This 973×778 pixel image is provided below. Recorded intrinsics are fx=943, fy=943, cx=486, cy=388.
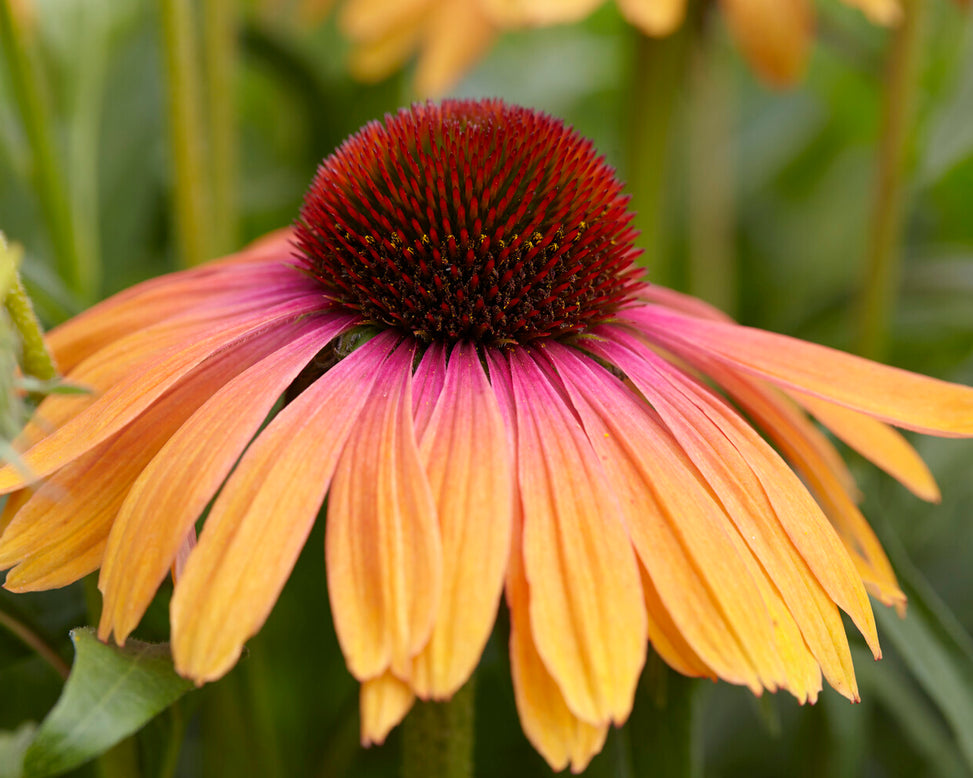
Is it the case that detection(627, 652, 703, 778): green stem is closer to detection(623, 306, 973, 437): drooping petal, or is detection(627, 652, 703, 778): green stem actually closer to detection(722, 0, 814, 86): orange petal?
detection(623, 306, 973, 437): drooping petal

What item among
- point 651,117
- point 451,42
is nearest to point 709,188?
point 651,117

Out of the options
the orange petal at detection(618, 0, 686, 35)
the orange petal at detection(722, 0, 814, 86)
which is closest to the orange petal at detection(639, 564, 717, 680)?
the orange petal at detection(618, 0, 686, 35)

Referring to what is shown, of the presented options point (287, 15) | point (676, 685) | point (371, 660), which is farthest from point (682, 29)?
point (287, 15)

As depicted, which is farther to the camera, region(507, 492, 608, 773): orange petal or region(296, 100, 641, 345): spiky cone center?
region(296, 100, 641, 345): spiky cone center

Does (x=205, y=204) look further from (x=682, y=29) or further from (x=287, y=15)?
(x=287, y=15)

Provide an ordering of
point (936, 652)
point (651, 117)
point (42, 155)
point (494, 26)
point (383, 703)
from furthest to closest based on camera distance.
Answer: point (494, 26), point (651, 117), point (42, 155), point (936, 652), point (383, 703)

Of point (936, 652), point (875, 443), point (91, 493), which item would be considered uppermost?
point (91, 493)

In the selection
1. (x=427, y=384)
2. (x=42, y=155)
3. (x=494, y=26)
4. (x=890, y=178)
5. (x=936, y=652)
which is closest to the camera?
(x=427, y=384)

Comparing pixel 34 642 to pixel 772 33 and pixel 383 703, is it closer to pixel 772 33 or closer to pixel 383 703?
pixel 383 703
